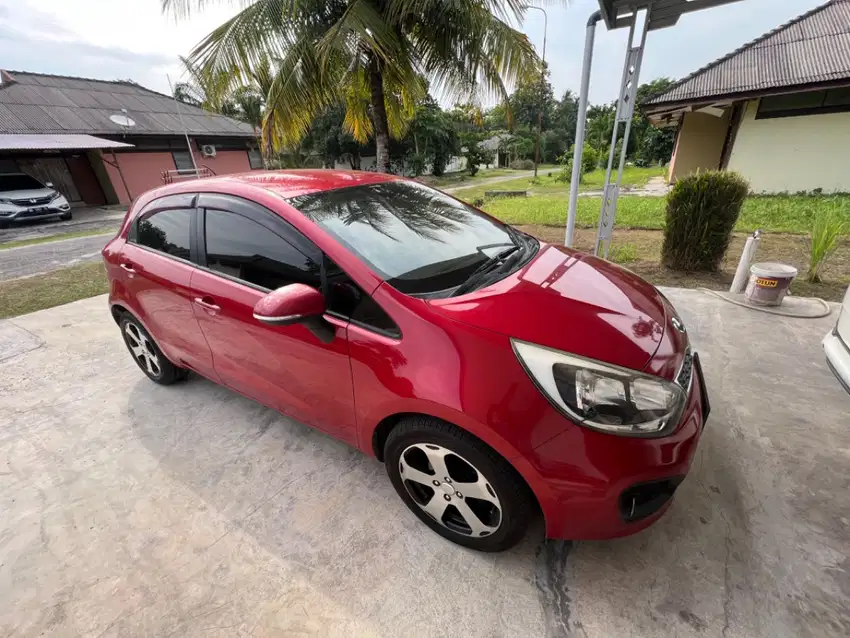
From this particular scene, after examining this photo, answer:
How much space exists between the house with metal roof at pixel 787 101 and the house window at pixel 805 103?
2 centimetres

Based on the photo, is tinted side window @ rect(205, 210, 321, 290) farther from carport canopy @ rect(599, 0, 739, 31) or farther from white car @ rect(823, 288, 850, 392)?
carport canopy @ rect(599, 0, 739, 31)

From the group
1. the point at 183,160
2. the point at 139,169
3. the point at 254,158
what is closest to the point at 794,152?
the point at 183,160

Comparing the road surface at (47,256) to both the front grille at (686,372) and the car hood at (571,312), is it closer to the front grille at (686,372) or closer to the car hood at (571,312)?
the car hood at (571,312)

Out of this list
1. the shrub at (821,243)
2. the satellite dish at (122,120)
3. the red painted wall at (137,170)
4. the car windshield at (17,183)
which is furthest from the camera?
the satellite dish at (122,120)

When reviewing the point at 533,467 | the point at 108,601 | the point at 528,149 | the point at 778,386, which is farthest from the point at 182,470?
the point at 528,149

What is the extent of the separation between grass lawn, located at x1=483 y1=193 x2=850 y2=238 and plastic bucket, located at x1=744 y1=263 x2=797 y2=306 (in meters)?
4.11

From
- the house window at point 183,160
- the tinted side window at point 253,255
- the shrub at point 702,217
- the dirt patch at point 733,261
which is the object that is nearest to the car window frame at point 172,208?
the tinted side window at point 253,255

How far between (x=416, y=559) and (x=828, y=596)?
158cm

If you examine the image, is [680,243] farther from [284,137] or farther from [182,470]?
[284,137]

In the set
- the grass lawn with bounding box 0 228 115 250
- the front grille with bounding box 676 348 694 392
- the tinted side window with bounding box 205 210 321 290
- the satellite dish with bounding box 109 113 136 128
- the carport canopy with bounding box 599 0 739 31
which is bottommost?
the grass lawn with bounding box 0 228 115 250

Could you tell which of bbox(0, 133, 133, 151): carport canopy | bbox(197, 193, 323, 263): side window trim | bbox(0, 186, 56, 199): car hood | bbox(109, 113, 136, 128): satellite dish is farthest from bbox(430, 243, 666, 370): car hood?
bbox(109, 113, 136, 128): satellite dish

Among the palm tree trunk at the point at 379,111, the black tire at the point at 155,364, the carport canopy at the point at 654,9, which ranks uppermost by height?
the carport canopy at the point at 654,9

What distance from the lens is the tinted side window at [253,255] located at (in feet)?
6.03

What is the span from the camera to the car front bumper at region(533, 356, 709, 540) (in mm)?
1340
